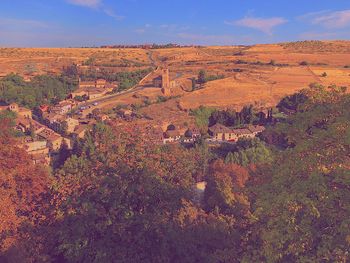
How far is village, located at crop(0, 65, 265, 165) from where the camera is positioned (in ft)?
147

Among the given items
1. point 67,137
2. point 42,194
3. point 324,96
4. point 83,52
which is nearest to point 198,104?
point 67,137

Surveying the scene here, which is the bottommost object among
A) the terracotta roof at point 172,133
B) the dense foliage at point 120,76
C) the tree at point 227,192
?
the terracotta roof at point 172,133

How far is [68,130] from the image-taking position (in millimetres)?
52281

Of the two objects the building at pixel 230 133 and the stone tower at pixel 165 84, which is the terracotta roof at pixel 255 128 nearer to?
the building at pixel 230 133

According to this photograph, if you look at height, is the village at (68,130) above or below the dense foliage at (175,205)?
below

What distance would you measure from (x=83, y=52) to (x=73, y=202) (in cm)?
12592

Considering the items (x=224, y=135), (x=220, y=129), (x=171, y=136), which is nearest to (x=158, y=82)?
(x=220, y=129)

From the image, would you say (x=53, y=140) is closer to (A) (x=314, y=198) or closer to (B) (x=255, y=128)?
(B) (x=255, y=128)

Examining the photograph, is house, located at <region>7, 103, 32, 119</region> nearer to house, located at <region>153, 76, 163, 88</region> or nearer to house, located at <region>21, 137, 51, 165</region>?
house, located at <region>21, 137, 51, 165</region>

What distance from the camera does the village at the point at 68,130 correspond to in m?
44.7

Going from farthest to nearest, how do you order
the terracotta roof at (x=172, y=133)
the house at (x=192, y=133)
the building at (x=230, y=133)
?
the house at (x=192, y=133), the building at (x=230, y=133), the terracotta roof at (x=172, y=133)

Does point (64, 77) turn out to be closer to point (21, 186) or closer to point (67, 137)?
point (67, 137)

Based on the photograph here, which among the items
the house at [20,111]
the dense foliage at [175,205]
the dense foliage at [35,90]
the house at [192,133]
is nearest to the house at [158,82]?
the dense foliage at [35,90]

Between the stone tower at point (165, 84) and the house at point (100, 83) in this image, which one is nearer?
the stone tower at point (165, 84)
